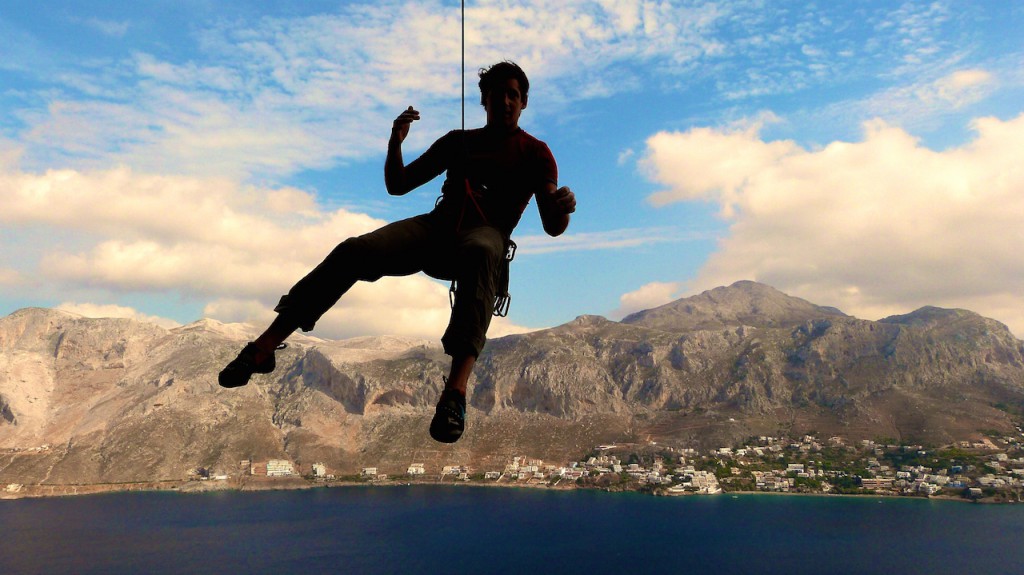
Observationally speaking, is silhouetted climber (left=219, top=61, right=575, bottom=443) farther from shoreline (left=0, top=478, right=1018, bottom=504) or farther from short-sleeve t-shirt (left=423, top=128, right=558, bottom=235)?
shoreline (left=0, top=478, right=1018, bottom=504)

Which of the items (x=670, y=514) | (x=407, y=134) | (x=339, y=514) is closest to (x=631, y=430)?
(x=670, y=514)

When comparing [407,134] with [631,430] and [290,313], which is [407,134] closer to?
[290,313]

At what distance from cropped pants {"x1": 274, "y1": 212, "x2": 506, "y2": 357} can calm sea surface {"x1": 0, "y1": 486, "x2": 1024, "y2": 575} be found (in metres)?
79.3

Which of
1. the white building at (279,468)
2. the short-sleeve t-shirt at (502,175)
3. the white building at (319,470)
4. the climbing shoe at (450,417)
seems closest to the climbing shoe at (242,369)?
the climbing shoe at (450,417)

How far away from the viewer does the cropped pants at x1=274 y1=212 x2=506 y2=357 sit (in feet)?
16.7

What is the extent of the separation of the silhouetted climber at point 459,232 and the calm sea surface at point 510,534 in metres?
79.2

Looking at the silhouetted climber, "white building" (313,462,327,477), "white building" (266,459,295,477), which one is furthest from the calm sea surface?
the silhouetted climber

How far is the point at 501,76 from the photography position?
232 inches

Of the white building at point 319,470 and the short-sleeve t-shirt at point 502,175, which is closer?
the short-sleeve t-shirt at point 502,175

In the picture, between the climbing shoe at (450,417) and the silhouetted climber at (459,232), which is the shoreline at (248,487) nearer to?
the silhouetted climber at (459,232)

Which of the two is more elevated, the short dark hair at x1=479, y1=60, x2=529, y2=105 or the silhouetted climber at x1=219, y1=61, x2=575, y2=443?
the short dark hair at x1=479, y1=60, x2=529, y2=105

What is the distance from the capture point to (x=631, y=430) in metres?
180

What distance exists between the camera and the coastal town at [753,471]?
13575 cm

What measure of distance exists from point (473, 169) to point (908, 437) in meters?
184
